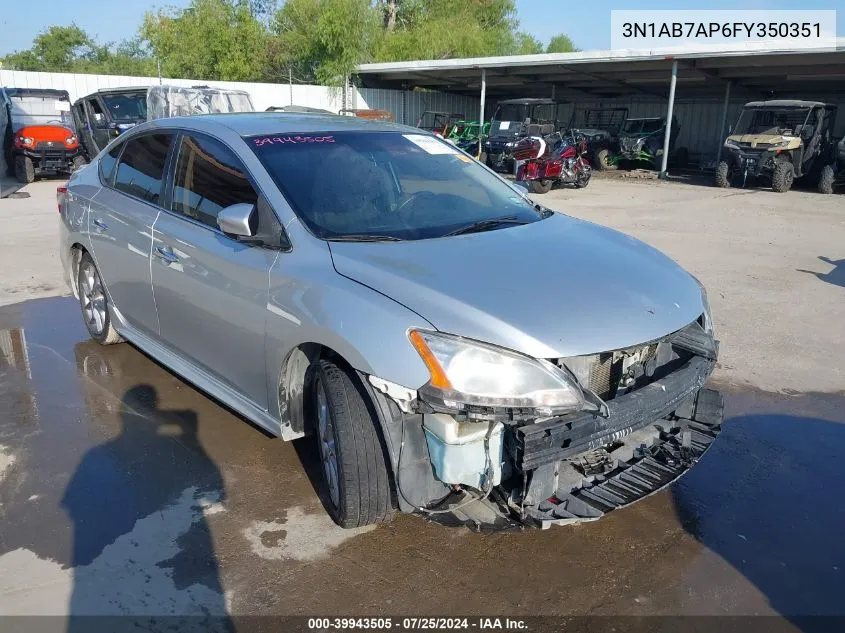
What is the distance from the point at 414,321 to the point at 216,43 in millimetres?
36164

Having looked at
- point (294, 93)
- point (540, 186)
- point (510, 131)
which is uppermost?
point (294, 93)

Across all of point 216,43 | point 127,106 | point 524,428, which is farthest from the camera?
point 216,43

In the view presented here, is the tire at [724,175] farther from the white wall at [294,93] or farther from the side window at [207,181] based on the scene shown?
the side window at [207,181]

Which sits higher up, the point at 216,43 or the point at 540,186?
the point at 216,43

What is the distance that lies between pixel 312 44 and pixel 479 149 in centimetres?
1578

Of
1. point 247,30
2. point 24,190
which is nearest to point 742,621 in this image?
point 24,190

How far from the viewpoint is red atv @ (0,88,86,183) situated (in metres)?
16.5

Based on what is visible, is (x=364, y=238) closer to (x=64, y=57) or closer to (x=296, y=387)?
(x=296, y=387)

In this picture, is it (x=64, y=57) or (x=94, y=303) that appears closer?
(x=94, y=303)

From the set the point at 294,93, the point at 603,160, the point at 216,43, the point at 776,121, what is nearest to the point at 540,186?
the point at 776,121

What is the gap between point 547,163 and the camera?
54.2 ft

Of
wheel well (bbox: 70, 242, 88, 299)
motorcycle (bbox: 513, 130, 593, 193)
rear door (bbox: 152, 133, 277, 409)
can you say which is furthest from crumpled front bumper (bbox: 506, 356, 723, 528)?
motorcycle (bbox: 513, 130, 593, 193)

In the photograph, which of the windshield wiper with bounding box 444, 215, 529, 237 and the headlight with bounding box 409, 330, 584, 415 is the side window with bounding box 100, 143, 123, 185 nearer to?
the windshield wiper with bounding box 444, 215, 529, 237

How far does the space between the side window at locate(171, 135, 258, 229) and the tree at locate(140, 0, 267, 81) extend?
33713 mm
